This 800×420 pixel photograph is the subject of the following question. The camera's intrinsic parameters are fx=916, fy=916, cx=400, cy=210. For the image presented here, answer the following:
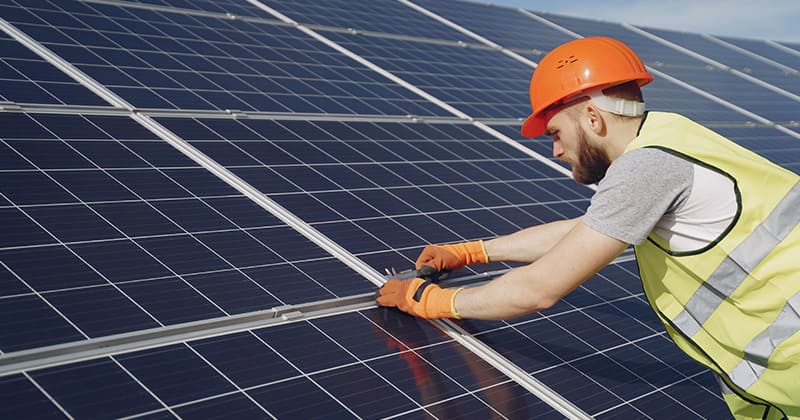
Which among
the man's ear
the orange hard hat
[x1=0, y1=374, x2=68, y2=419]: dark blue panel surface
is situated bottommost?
[x1=0, y1=374, x2=68, y2=419]: dark blue panel surface

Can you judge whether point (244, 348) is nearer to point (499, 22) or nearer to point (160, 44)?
point (160, 44)

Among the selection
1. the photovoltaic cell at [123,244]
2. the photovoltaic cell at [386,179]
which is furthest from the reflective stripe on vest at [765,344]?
the photovoltaic cell at [386,179]

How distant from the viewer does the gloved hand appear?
5.91m

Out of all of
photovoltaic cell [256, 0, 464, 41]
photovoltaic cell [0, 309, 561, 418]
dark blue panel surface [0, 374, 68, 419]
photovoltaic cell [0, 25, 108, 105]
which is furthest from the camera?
photovoltaic cell [256, 0, 464, 41]

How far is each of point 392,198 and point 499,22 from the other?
1028cm

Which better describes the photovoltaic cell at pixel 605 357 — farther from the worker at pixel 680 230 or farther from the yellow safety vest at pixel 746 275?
the yellow safety vest at pixel 746 275

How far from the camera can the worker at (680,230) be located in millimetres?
4324

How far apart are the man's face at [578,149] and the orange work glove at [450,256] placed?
1.34 m

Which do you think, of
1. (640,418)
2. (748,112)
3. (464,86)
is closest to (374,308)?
(640,418)

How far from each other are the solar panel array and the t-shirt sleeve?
127 cm

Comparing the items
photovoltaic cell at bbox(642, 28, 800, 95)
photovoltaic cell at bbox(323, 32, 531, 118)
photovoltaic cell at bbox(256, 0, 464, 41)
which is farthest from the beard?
photovoltaic cell at bbox(642, 28, 800, 95)

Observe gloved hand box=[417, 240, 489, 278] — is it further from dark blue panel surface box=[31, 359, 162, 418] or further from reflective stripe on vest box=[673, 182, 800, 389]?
dark blue panel surface box=[31, 359, 162, 418]

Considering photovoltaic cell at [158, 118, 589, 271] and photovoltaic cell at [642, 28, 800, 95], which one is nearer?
photovoltaic cell at [158, 118, 589, 271]

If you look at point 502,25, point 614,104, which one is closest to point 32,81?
point 614,104
